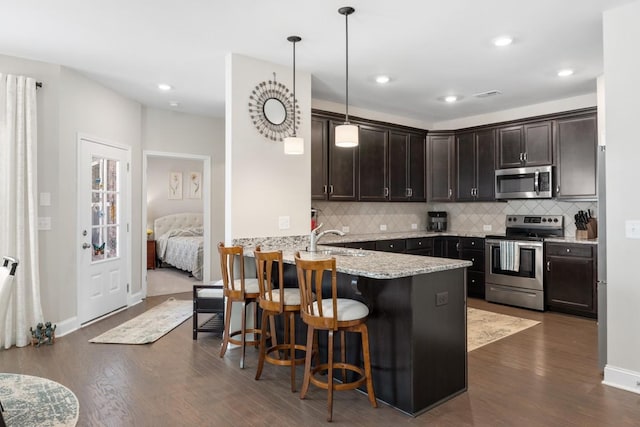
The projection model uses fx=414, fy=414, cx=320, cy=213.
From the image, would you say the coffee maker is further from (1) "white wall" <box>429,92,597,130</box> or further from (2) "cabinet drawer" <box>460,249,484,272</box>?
(1) "white wall" <box>429,92,597,130</box>

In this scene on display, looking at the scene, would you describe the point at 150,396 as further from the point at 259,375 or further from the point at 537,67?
the point at 537,67

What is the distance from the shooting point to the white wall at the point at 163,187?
9.29 m

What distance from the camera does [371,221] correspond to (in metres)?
6.20

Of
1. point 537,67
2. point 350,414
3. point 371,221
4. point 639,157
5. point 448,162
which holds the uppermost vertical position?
point 537,67

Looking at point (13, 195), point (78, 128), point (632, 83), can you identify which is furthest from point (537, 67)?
point (13, 195)

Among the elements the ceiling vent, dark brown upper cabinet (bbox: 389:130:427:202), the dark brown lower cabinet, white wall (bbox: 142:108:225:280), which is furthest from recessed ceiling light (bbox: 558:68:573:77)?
white wall (bbox: 142:108:225:280)

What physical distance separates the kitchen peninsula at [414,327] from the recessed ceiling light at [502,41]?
6.68ft

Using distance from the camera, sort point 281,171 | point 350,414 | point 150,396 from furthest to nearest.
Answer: point 281,171
point 150,396
point 350,414

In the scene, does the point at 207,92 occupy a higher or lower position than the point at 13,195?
higher

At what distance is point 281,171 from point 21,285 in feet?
8.54

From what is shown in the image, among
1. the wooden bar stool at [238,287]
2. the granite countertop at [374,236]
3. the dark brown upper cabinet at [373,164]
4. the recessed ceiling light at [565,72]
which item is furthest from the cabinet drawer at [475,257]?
the wooden bar stool at [238,287]

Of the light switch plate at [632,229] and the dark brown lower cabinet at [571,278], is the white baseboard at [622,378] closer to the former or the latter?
the light switch plate at [632,229]

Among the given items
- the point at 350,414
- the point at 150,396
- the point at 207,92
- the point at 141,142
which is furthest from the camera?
the point at 141,142

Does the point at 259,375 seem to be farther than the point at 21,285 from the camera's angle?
No
